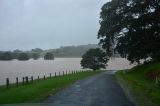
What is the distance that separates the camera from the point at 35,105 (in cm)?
1672

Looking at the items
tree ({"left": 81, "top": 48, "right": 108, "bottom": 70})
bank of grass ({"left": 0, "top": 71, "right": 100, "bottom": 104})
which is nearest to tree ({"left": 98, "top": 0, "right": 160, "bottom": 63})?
bank of grass ({"left": 0, "top": 71, "right": 100, "bottom": 104})

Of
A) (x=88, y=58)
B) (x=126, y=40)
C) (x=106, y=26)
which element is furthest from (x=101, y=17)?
(x=88, y=58)

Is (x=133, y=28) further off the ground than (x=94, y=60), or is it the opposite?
(x=133, y=28)

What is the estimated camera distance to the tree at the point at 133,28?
5269 centimetres

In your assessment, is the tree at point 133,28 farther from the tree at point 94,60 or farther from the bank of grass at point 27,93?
the tree at point 94,60

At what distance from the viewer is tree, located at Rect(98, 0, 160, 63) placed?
52691mm

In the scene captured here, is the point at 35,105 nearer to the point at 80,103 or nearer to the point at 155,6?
the point at 80,103

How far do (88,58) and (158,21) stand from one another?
1993 inches

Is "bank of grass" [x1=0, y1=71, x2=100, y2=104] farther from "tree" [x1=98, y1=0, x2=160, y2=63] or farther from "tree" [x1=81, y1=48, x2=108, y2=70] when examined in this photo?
"tree" [x1=81, y1=48, x2=108, y2=70]

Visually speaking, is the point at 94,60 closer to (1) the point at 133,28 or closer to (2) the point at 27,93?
(1) the point at 133,28

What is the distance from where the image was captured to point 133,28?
176ft

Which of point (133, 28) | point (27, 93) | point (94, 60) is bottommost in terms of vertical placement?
point (27, 93)

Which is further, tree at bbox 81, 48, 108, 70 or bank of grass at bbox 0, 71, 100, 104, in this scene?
tree at bbox 81, 48, 108, 70

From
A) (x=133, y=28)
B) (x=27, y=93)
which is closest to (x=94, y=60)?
(x=133, y=28)
